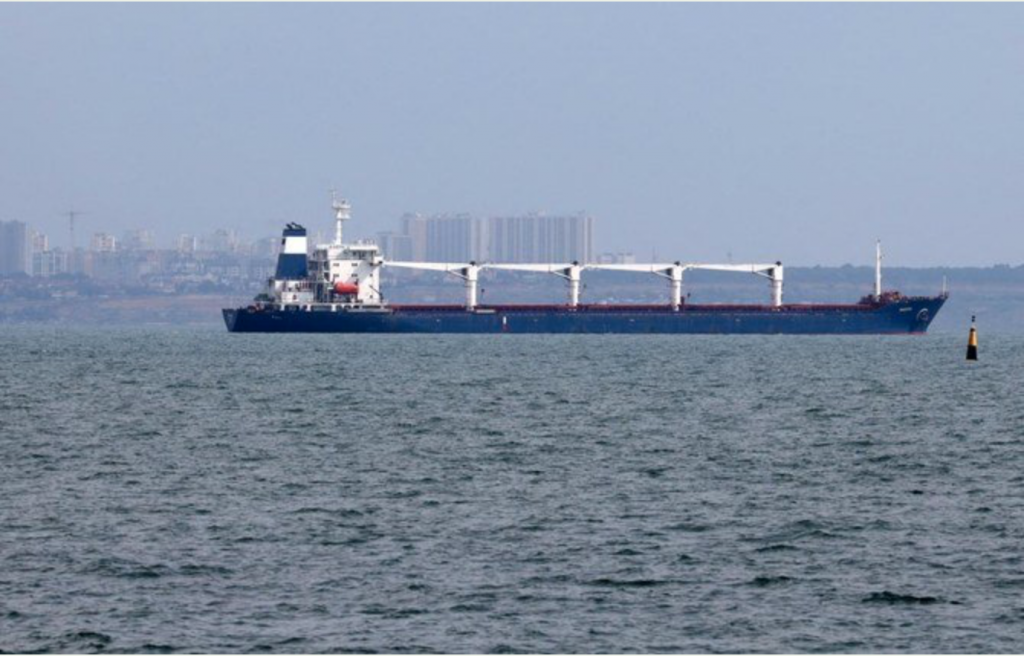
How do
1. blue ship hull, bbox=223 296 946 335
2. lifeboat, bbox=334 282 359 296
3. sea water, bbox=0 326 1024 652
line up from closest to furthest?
sea water, bbox=0 326 1024 652 → lifeboat, bbox=334 282 359 296 → blue ship hull, bbox=223 296 946 335

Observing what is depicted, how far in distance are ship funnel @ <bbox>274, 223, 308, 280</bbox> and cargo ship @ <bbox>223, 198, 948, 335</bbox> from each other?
3.5 inches

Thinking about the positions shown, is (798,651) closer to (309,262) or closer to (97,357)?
(97,357)

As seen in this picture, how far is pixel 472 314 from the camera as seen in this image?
6245 inches

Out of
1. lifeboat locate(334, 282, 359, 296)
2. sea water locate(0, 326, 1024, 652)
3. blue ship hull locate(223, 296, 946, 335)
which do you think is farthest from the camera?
blue ship hull locate(223, 296, 946, 335)

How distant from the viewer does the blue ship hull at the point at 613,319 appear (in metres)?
157

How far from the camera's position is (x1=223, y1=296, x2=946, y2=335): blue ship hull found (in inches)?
6171

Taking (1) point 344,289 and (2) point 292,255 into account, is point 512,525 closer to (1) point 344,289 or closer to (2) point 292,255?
(1) point 344,289

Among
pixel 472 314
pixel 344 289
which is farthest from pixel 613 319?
pixel 344 289

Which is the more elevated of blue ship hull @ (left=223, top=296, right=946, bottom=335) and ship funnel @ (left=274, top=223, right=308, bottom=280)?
ship funnel @ (left=274, top=223, right=308, bottom=280)

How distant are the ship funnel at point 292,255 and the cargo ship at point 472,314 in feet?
0.29

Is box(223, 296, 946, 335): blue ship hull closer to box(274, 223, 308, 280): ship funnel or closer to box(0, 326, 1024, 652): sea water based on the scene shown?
box(274, 223, 308, 280): ship funnel

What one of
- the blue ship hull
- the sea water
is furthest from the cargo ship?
the sea water

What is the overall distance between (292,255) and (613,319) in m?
29.2

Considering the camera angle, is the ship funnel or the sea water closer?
the sea water
